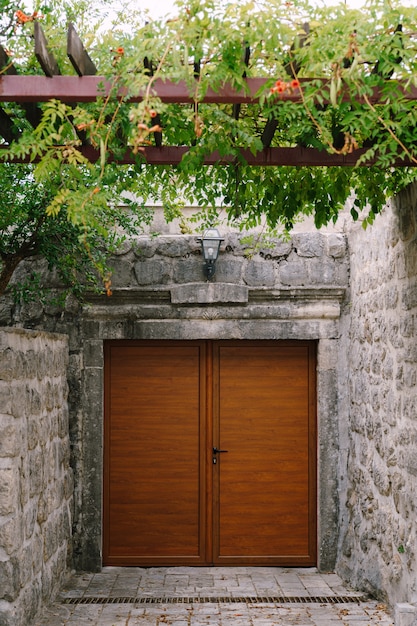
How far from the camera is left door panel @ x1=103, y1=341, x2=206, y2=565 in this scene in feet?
21.2

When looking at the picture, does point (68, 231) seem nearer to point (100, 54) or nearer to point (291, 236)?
point (291, 236)

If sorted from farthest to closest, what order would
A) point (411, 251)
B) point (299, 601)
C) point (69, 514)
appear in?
point (69, 514)
point (299, 601)
point (411, 251)

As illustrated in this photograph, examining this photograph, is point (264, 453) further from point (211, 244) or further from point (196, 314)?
point (211, 244)

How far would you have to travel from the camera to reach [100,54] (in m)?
3.13

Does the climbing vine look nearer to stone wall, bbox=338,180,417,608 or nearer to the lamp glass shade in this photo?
stone wall, bbox=338,180,417,608

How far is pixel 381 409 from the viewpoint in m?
5.23

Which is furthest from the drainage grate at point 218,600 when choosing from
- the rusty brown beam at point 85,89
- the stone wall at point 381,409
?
the rusty brown beam at point 85,89

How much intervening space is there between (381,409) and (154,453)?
6.78 feet

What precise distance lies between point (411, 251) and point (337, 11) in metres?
1.81

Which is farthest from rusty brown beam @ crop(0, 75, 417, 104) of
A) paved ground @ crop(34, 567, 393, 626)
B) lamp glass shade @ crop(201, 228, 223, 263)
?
paved ground @ crop(34, 567, 393, 626)

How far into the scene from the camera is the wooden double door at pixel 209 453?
21.2 feet

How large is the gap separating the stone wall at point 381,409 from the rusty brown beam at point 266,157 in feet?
2.58

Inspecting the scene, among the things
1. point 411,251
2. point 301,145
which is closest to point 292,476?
point 411,251

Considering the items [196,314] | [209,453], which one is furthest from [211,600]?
[196,314]
